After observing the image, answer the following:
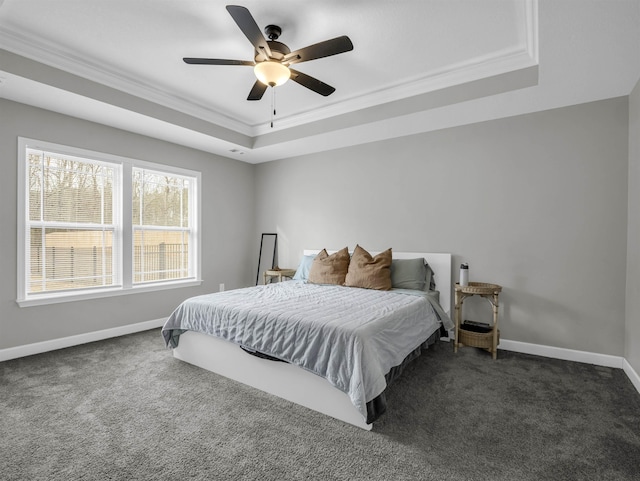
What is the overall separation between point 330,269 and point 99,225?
273cm

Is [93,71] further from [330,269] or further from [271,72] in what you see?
[330,269]

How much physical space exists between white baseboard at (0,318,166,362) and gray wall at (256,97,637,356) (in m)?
2.85

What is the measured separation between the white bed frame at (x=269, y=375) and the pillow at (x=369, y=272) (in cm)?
156

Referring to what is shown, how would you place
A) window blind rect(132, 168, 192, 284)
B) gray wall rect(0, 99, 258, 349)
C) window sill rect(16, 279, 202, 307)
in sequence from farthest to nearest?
window blind rect(132, 168, 192, 284) → window sill rect(16, 279, 202, 307) → gray wall rect(0, 99, 258, 349)

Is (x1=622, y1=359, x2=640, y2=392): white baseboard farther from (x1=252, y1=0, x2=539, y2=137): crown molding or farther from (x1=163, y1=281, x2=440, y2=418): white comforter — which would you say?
(x1=252, y1=0, x2=539, y2=137): crown molding

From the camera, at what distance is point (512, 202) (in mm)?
3535

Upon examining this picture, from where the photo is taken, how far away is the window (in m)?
3.40

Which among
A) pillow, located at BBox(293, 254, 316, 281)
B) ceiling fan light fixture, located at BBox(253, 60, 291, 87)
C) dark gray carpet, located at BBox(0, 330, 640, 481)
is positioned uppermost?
ceiling fan light fixture, located at BBox(253, 60, 291, 87)

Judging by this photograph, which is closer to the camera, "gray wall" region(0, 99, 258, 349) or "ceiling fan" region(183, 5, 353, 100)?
"ceiling fan" region(183, 5, 353, 100)

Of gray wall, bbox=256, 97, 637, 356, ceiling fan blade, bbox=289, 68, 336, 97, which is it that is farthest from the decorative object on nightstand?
ceiling fan blade, bbox=289, 68, 336, 97

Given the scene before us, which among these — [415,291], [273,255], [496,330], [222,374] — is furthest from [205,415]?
[273,255]

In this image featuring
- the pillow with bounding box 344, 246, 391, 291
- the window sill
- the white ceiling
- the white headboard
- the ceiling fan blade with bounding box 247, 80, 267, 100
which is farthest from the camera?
the white headboard

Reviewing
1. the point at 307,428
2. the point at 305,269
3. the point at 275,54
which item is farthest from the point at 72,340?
the point at 275,54

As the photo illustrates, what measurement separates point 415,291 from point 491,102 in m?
1.99
